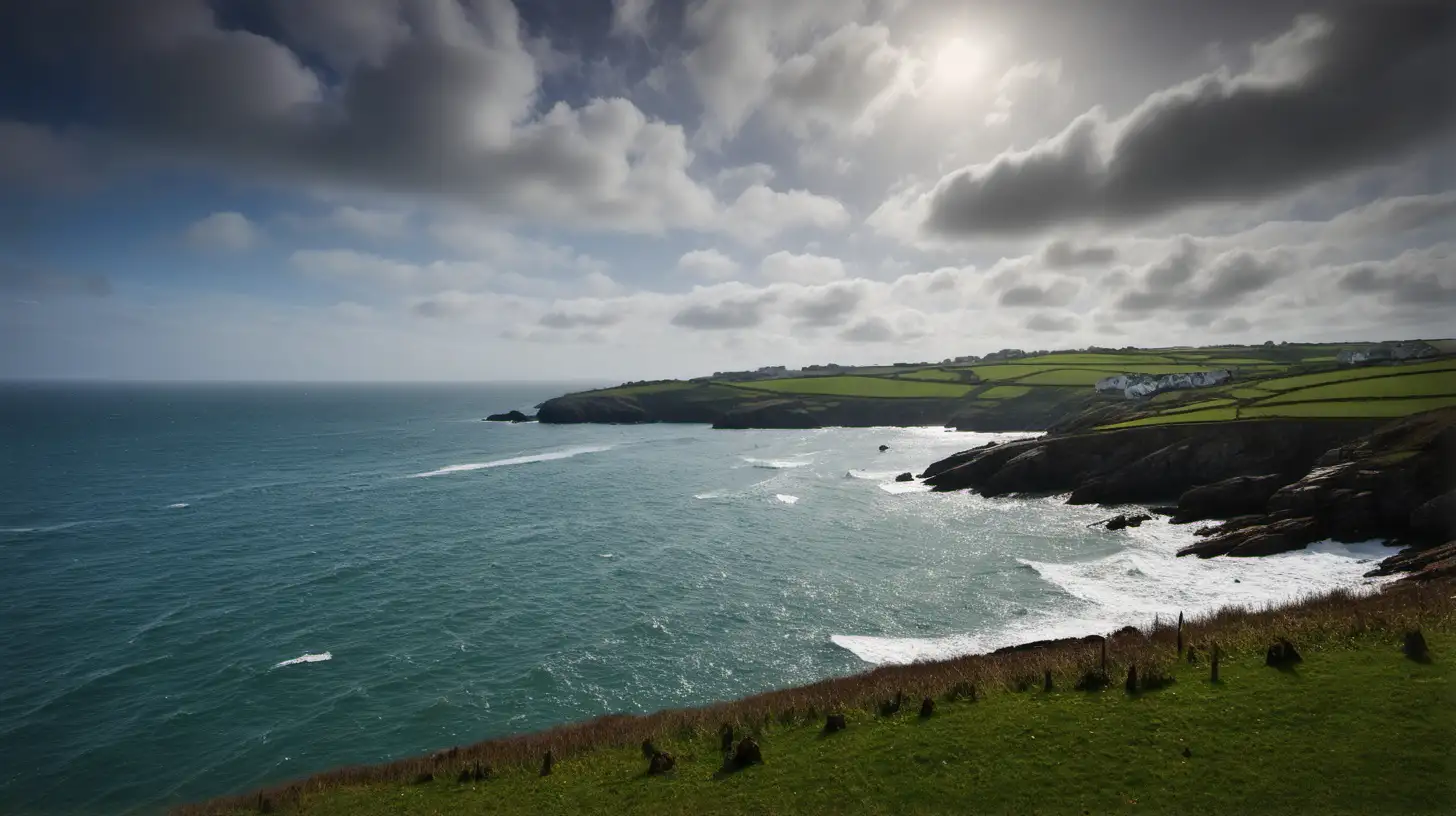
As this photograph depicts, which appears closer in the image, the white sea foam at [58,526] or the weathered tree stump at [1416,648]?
the weathered tree stump at [1416,648]

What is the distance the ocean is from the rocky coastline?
291 cm

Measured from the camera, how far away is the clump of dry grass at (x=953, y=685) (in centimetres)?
2117

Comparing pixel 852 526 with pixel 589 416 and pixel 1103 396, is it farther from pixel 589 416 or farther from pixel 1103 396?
pixel 589 416

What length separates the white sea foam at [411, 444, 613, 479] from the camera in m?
98.8

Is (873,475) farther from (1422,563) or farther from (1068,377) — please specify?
(1068,377)

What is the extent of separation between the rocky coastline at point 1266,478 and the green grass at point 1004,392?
2792 inches

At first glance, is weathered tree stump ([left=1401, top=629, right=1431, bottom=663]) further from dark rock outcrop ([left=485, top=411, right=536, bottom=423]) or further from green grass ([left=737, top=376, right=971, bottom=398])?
dark rock outcrop ([left=485, top=411, right=536, bottom=423])

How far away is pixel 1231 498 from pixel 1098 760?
5256 cm

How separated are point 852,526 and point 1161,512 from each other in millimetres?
28723

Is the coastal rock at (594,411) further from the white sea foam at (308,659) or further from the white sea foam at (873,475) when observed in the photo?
the white sea foam at (308,659)

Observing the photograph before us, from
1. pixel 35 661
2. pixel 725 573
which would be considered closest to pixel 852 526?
pixel 725 573

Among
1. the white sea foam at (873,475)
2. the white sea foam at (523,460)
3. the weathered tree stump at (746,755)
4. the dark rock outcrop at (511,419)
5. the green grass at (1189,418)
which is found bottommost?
the white sea foam at (873,475)

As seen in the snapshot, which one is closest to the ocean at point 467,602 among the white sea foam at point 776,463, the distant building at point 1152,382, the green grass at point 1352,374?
the white sea foam at point 776,463

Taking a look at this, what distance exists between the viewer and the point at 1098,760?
15.9m
